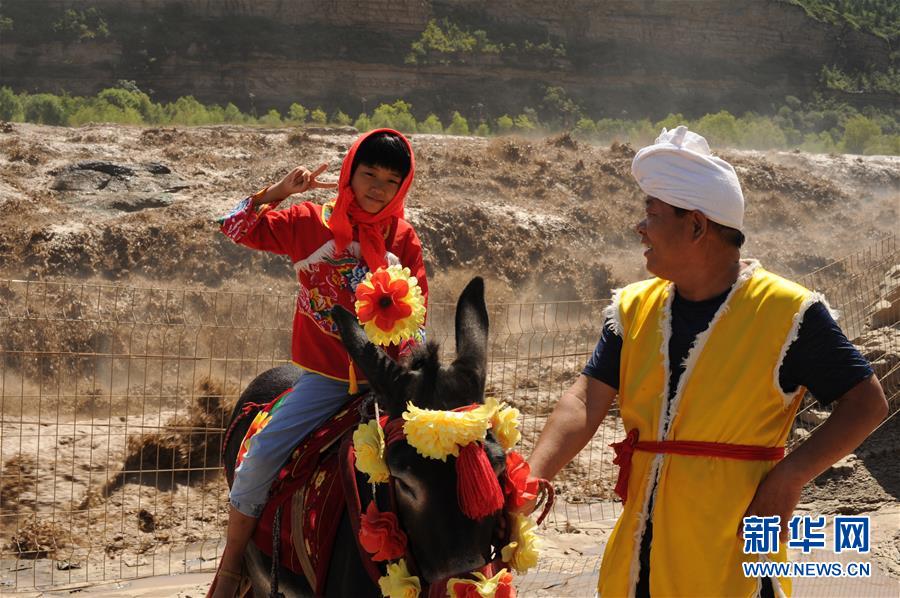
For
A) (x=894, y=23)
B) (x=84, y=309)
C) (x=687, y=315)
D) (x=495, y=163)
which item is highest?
(x=894, y=23)

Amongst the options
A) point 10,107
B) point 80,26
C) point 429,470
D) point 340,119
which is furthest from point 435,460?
point 80,26

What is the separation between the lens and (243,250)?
15531 millimetres

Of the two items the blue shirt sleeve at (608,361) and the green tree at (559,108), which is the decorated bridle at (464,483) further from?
the green tree at (559,108)

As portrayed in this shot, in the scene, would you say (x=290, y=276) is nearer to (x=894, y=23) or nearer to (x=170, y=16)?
(x=170, y=16)

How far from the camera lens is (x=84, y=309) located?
12977 millimetres

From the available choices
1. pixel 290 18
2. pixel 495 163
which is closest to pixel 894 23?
pixel 290 18

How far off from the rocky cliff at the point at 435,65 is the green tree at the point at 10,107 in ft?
31.9

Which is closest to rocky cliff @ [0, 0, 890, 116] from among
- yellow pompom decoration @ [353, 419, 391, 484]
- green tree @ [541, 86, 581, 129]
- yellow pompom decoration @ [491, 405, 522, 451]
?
green tree @ [541, 86, 581, 129]

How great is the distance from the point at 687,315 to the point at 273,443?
1872 millimetres

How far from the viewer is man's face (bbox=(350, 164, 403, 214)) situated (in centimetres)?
409

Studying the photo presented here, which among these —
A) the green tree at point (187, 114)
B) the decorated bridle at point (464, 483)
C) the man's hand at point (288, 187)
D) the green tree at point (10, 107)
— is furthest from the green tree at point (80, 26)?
the decorated bridle at point (464, 483)

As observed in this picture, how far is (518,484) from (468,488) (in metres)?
0.19

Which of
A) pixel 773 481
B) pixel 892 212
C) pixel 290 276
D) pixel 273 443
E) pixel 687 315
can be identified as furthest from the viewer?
pixel 892 212

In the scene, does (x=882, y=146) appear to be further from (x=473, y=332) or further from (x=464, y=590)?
(x=464, y=590)
